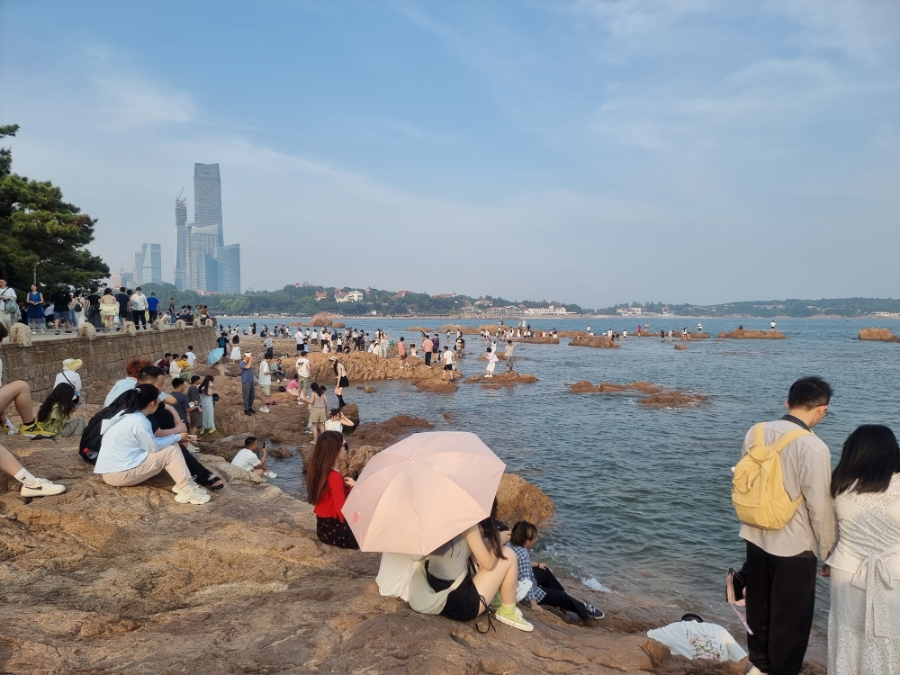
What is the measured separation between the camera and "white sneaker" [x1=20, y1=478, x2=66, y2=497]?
218 inches

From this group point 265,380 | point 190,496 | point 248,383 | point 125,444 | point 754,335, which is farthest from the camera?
point 754,335

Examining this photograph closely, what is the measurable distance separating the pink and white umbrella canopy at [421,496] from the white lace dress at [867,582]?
2124 millimetres

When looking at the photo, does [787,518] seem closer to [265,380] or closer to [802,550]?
[802,550]

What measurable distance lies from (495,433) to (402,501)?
510 inches

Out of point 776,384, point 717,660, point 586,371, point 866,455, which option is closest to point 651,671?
point 717,660

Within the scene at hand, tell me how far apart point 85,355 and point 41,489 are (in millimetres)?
13126

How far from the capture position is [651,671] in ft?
13.4

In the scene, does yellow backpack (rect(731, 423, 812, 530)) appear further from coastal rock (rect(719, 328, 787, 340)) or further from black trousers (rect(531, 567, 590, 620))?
coastal rock (rect(719, 328, 787, 340))

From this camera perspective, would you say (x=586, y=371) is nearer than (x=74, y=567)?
→ No

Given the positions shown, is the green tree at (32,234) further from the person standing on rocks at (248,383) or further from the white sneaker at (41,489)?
the white sneaker at (41,489)

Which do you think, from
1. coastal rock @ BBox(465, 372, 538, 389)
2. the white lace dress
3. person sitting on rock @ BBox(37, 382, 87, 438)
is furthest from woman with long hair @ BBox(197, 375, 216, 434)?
coastal rock @ BBox(465, 372, 538, 389)

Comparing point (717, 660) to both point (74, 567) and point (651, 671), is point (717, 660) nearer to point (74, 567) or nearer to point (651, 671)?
point (651, 671)

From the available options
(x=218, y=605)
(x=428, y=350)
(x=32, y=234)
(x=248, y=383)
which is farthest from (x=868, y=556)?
Answer: (x=428, y=350)

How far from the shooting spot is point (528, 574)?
211 inches
